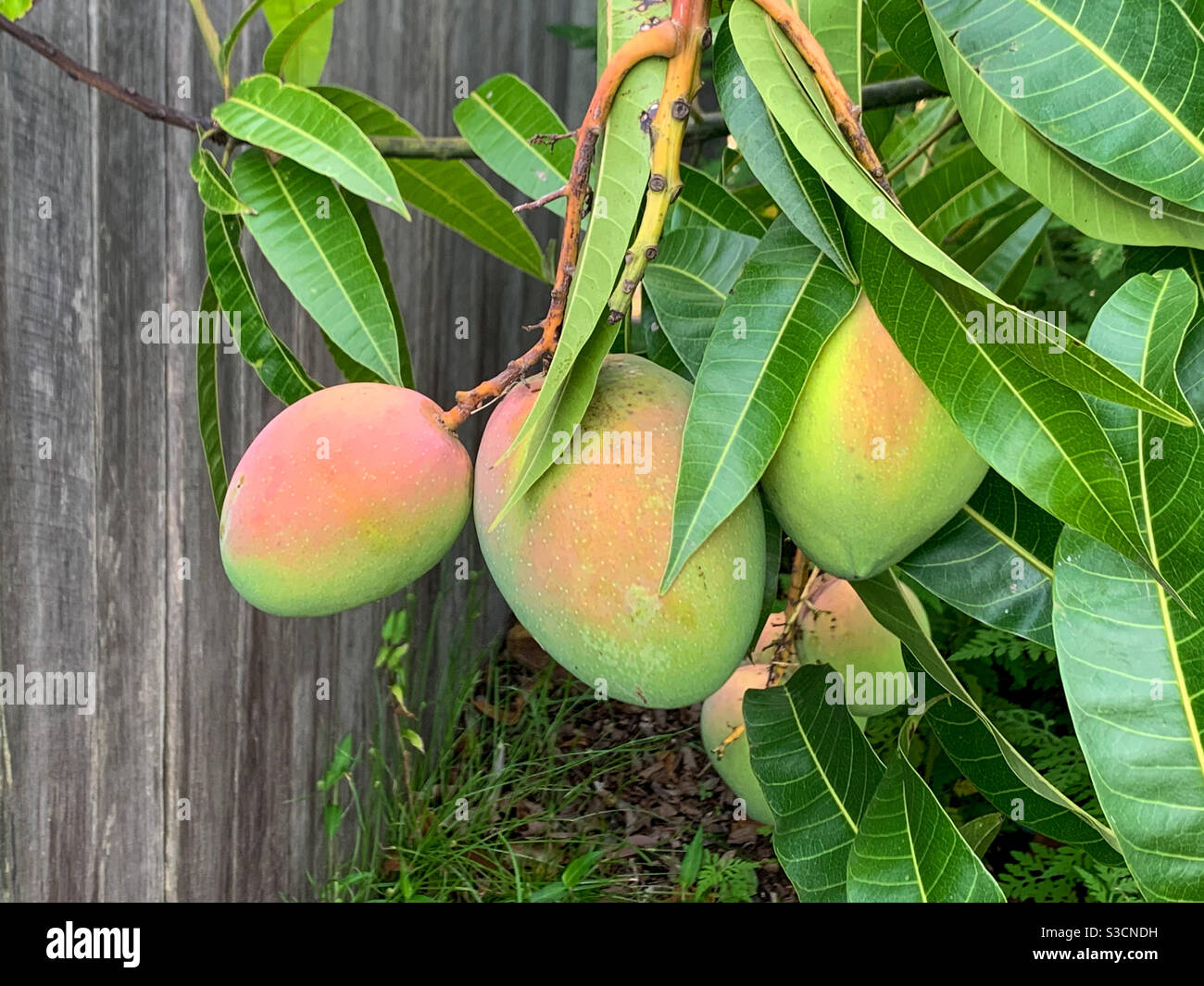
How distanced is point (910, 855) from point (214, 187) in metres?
0.69

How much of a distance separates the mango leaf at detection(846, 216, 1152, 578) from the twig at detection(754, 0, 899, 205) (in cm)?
4

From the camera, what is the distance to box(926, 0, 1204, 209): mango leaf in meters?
0.54

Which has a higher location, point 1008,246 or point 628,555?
point 1008,246

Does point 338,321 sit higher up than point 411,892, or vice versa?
point 338,321

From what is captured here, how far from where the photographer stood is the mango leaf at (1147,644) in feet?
1.79

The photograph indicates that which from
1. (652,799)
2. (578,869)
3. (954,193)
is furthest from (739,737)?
(652,799)

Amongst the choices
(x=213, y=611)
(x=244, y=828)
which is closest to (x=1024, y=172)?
(x=213, y=611)

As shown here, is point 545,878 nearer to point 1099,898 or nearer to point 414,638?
point 414,638

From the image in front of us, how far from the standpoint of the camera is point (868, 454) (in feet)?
1.65

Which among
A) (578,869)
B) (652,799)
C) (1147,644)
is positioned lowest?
(652,799)

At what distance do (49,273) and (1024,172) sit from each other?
44.2 inches

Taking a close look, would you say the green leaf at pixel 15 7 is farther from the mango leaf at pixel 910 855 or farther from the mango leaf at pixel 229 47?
the mango leaf at pixel 910 855

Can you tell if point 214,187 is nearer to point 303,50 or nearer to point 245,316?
point 245,316

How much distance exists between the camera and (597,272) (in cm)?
46
